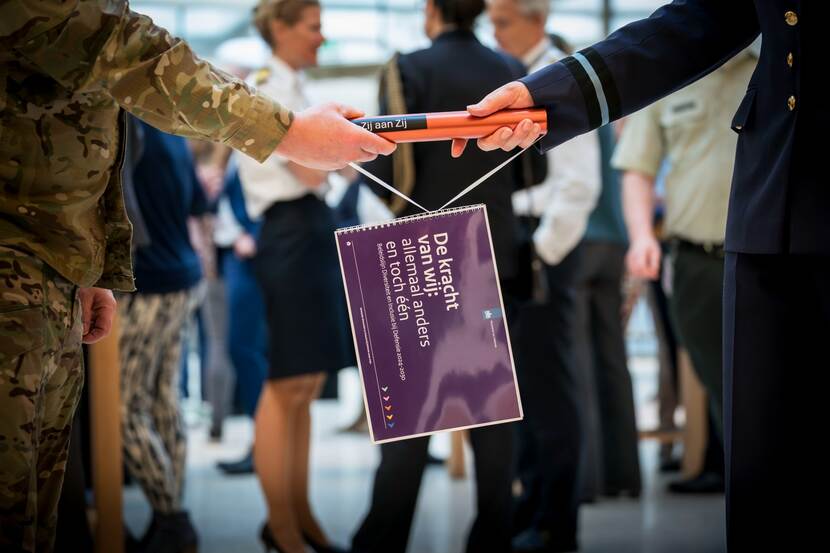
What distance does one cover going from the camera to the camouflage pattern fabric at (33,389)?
4.83 feet

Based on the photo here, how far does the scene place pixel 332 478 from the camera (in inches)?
181

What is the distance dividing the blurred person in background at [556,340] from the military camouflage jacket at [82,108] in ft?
6.09

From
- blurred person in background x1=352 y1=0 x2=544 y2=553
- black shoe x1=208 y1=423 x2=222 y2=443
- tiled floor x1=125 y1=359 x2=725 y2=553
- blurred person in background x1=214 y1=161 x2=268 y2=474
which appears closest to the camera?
blurred person in background x1=352 y1=0 x2=544 y2=553

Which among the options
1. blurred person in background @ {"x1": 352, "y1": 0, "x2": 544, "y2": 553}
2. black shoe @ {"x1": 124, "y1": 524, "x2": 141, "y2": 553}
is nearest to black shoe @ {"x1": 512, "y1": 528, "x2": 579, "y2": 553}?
blurred person in background @ {"x1": 352, "y1": 0, "x2": 544, "y2": 553}

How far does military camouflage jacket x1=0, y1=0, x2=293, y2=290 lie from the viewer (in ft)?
4.78

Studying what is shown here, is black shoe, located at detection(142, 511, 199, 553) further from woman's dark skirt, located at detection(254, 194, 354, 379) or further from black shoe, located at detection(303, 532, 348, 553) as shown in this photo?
woman's dark skirt, located at detection(254, 194, 354, 379)

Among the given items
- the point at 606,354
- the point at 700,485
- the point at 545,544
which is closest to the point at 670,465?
the point at 700,485

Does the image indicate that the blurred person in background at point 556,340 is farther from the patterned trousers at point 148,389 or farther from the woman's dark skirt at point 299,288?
the patterned trousers at point 148,389

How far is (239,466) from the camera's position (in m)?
4.72

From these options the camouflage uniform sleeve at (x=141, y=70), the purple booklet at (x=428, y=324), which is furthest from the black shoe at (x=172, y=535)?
the camouflage uniform sleeve at (x=141, y=70)

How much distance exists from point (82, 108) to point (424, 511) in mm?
2651

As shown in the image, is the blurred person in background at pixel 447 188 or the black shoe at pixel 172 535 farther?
the black shoe at pixel 172 535

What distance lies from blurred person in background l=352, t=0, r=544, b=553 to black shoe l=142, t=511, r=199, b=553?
0.77 meters

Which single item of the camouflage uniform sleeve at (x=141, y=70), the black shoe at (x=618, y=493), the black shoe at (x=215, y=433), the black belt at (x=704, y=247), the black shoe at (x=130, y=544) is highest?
the camouflage uniform sleeve at (x=141, y=70)
